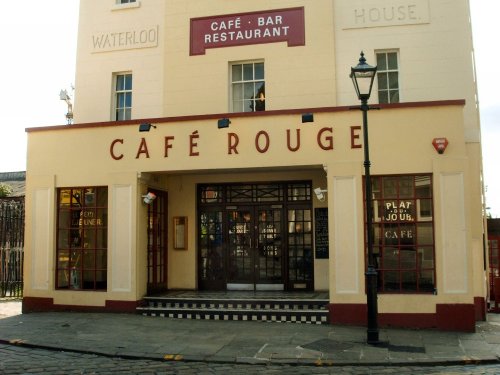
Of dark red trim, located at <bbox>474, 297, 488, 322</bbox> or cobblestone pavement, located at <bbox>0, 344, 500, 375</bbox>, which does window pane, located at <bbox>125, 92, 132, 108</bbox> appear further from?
dark red trim, located at <bbox>474, 297, 488, 322</bbox>

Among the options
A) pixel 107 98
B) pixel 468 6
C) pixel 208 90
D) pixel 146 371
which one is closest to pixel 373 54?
pixel 468 6

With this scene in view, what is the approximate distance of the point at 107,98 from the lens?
14844mm

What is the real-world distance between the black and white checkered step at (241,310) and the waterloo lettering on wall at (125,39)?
6.88 m

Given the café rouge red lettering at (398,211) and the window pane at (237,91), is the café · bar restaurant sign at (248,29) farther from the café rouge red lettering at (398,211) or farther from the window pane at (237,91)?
the café rouge red lettering at (398,211)

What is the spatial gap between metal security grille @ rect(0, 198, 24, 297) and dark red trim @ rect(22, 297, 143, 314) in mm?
3485

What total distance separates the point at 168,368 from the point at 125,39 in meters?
9.88

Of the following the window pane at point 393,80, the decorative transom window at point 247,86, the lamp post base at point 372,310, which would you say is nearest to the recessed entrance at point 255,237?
the decorative transom window at point 247,86

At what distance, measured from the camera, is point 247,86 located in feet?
46.4

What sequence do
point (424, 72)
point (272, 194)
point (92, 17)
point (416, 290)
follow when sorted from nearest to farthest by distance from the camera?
point (416, 290)
point (424, 72)
point (272, 194)
point (92, 17)

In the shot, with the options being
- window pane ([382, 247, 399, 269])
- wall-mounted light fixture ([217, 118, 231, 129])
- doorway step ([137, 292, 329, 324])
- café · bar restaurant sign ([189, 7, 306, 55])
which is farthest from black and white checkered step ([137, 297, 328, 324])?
café · bar restaurant sign ([189, 7, 306, 55])

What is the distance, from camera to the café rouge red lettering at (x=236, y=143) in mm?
11805

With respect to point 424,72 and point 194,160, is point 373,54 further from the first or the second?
point 194,160

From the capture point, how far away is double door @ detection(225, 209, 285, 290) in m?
13.9

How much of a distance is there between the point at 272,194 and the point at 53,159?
560 cm
